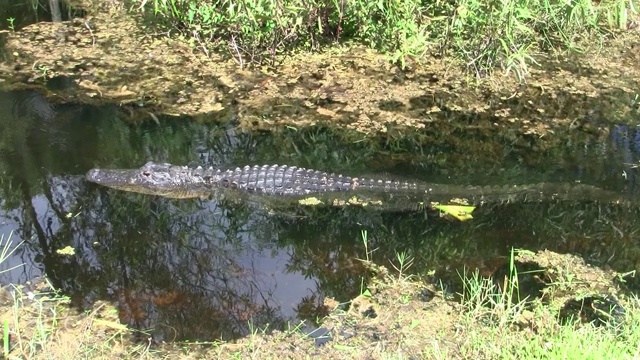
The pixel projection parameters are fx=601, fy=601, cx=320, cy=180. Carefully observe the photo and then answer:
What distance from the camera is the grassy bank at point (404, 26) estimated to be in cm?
531

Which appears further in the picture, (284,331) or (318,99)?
(318,99)

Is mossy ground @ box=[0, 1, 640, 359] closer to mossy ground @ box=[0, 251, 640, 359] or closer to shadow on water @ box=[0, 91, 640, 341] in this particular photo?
mossy ground @ box=[0, 251, 640, 359]

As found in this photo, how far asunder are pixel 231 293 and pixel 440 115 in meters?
2.67

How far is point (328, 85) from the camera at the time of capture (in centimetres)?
557

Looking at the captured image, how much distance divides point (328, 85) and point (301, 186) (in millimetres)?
1405

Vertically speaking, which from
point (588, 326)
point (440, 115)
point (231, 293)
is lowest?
point (231, 293)

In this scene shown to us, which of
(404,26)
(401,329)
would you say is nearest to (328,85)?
(404,26)

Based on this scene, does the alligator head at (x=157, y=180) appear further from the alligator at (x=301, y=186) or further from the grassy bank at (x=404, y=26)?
the grassy bank at (x=404, y=26)

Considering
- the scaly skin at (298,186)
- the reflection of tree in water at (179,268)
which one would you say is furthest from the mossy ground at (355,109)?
the scaly skin at (298,186)

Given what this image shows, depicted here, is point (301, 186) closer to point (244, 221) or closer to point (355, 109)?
point (244, 221)

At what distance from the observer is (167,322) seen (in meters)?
3.20

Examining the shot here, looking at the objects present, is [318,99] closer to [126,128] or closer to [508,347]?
[126,128]

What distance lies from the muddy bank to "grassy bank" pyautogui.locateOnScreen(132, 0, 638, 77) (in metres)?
0.17

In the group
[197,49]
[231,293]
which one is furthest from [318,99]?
[231,293]
